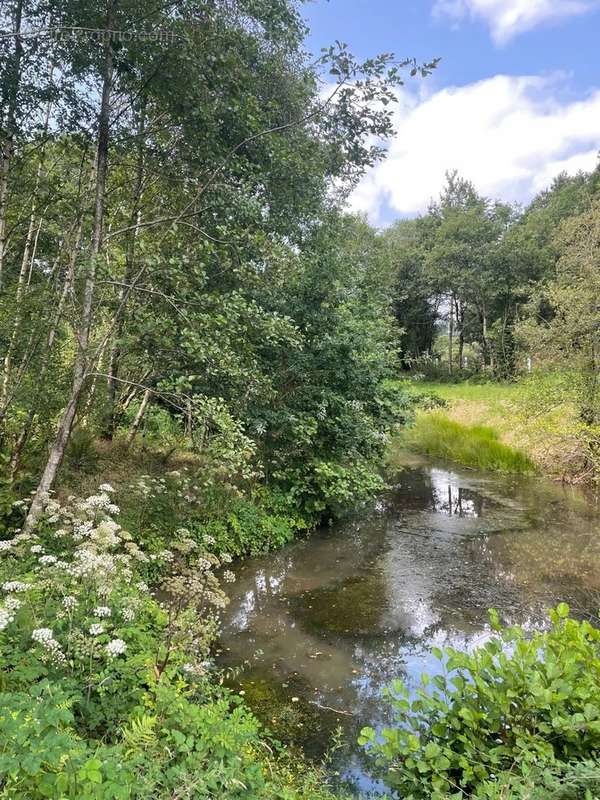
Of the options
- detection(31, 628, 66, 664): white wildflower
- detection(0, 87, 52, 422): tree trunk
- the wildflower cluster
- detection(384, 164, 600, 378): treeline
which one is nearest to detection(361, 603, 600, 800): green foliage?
the wildflower cluster

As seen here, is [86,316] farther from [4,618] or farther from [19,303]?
[4,618]

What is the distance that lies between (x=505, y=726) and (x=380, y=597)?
12.5 ft

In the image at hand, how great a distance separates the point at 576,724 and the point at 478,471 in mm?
11752

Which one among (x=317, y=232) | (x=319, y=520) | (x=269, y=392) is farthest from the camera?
(x=319, y=520)

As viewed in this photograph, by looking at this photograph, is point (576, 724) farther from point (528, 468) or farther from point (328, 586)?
point (528, 468)

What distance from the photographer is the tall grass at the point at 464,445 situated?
42.6 feet

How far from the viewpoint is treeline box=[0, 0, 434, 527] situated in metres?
4.99

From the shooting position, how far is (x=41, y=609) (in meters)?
3.36

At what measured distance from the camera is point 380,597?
6414 millimetres

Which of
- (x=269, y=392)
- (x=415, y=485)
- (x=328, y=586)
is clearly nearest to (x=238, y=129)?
(x=269, y=392)

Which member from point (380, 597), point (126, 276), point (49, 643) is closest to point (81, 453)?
point (126, 276)

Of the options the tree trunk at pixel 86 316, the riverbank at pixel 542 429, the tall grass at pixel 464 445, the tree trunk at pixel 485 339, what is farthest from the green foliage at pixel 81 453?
the tree trunk at pixel 485 339

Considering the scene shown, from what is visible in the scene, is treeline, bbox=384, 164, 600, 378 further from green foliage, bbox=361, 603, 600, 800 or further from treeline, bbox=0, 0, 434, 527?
green foliage, bbox=361, 603, 600, 800

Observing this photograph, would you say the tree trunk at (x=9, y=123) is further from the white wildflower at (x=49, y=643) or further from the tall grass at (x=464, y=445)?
the tall grass at (x=464, y=445)
